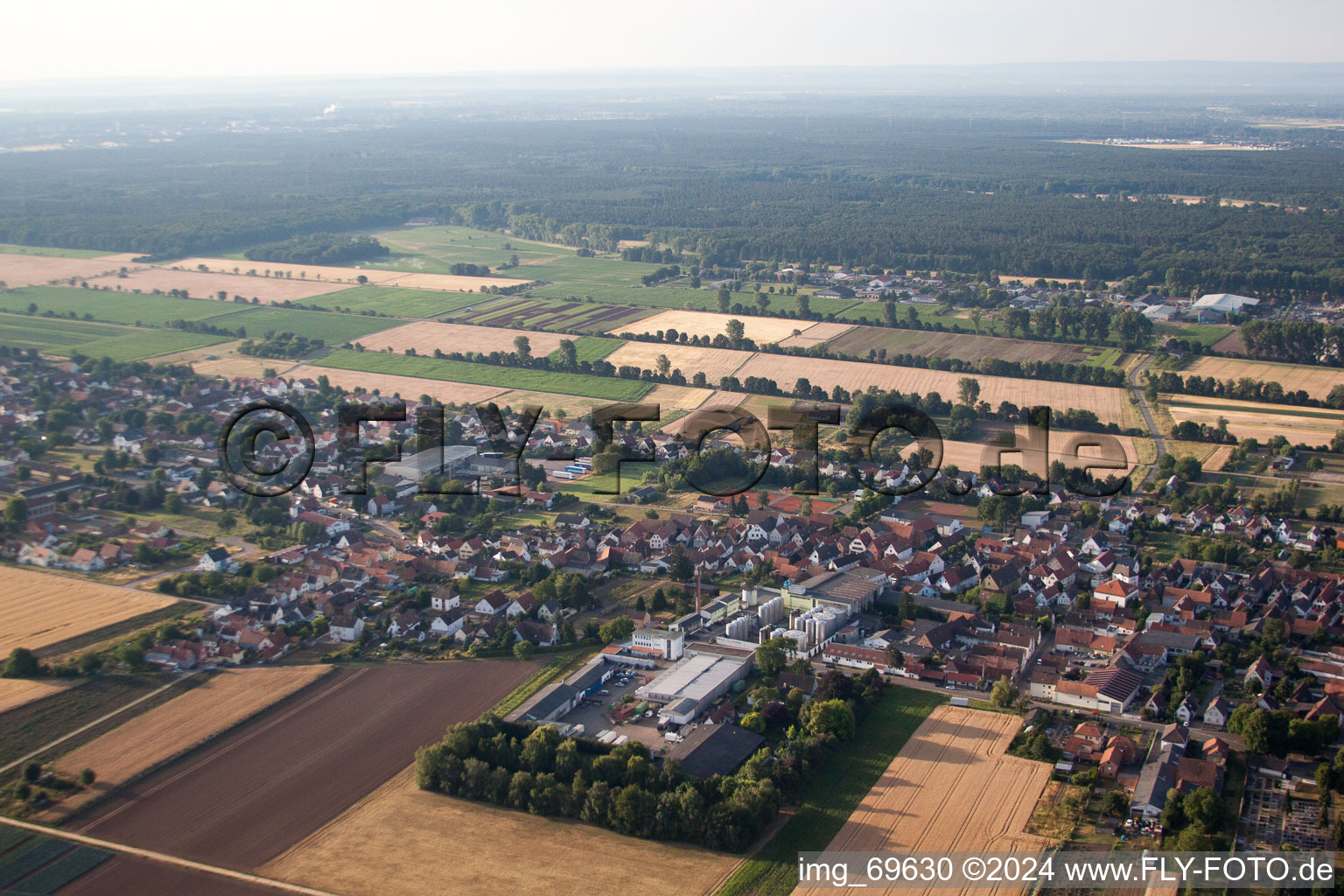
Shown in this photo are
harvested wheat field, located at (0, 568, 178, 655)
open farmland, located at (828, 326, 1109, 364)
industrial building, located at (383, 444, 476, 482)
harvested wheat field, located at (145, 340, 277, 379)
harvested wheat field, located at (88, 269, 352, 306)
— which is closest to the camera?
harvested wheat field, located at (0, 568, 178, 655)

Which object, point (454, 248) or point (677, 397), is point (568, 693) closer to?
point (677, 397)

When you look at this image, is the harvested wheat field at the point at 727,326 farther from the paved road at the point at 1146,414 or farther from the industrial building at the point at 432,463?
the industrial building at the point at 432,463

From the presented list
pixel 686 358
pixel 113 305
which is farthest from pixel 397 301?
pixel 686 358

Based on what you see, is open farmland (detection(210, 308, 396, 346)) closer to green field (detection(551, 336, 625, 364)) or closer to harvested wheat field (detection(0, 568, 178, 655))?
green field (detection(551, 336, 625, 364))

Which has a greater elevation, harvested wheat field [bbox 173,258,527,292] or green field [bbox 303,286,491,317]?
harvested wheat field [bbox 173,258,527,292]

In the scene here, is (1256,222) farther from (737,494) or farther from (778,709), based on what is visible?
(778,709)

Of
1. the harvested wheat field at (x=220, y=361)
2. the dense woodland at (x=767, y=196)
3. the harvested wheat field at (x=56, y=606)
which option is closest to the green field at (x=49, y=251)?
the dense woodland at (x=767, y=196)

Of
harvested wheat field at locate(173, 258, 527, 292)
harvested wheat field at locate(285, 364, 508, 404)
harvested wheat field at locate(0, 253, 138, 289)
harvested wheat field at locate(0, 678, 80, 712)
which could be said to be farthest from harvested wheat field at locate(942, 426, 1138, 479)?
harvested wheat field at locate(0, 253, 138, 289)
